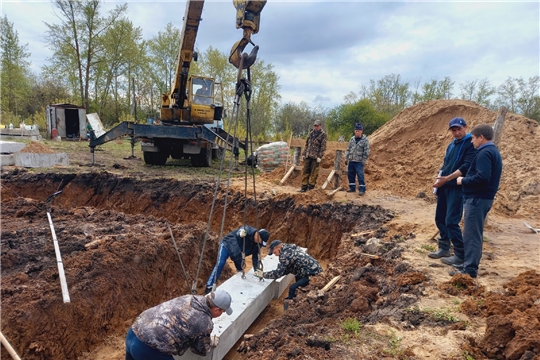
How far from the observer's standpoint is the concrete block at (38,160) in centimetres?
1052

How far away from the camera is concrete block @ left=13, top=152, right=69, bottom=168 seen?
34.5ft

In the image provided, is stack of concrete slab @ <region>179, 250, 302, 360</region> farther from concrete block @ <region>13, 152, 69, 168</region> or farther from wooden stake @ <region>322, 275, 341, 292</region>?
concrete block @ <region>13, 152, 69, 168</region>

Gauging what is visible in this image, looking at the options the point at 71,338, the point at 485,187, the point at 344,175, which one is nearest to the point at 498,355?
the point at 485,187

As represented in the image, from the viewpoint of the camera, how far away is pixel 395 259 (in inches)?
187

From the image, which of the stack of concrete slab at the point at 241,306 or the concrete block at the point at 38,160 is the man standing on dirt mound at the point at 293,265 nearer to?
the stack of concrete slab at the point at 241,306

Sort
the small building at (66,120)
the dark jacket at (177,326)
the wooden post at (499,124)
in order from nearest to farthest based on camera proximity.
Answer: the dark jacket at (177,326) < the wooden post at (499,124) < the small building at (66,120)

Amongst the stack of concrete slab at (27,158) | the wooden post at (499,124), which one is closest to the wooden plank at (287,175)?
the wooden post at (499,124)

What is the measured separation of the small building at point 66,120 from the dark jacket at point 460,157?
22023mm

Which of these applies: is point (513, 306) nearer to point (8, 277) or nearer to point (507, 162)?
point (8, 277)

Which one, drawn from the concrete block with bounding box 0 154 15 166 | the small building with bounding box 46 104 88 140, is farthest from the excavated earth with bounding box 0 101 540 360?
the small building with bounding box 46 104 88 140

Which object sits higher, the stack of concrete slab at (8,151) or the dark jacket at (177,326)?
the stack of concrete slab at (8,151)

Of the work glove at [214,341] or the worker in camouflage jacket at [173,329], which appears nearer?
the worker in camouflage jacket at [173,329]

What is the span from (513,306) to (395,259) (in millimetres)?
1811

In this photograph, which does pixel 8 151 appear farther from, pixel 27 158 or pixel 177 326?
pixel 177 326
